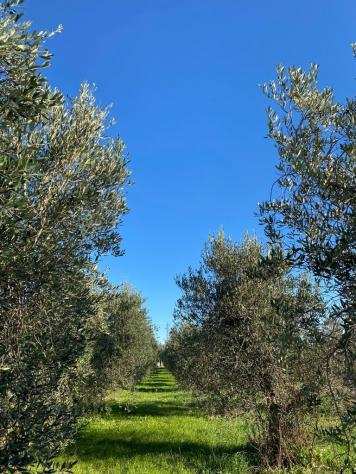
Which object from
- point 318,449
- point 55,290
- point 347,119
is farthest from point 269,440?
point 347,119

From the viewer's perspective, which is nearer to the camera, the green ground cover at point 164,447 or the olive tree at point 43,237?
the olive tree at point 43,237

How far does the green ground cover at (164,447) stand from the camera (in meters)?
16.5

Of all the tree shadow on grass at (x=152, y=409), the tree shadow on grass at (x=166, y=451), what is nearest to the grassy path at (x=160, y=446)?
the tree shadow on grass at (x=166, y=451)

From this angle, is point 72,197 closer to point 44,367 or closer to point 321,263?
point 44,367

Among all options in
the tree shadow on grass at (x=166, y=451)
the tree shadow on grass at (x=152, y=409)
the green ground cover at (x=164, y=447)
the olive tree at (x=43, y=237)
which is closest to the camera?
the olive tree at (x=43, y=237)

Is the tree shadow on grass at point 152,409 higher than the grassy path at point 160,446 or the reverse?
higher

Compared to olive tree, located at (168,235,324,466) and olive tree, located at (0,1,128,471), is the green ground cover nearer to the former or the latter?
olive tree, located at (168,235,324,466)

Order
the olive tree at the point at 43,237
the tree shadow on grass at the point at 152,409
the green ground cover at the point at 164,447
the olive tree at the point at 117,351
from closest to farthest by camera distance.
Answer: the olive tree at the point at 43,237 < the green ground cover at the point at 164,447 < the olive tree at the point at 117,351 < the tree shadow on grass at the point at 152,409

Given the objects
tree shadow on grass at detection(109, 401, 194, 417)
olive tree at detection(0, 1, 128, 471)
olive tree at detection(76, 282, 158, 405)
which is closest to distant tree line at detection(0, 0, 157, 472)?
olive tree at detection(0, 1, 128, 471)

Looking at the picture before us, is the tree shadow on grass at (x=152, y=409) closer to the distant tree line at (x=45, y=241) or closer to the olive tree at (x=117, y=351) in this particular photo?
the olive tree at (x=117, y=351)

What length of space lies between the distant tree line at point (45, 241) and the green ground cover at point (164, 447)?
6.78 metres

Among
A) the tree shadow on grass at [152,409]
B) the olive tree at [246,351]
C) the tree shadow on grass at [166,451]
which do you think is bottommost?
the tree shadow on grass at [166,451]

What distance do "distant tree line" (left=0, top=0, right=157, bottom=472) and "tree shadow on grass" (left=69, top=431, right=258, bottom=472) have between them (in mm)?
8203

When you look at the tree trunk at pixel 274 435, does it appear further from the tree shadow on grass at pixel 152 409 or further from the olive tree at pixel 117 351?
the tree shadow on grass at pixel 152 409
